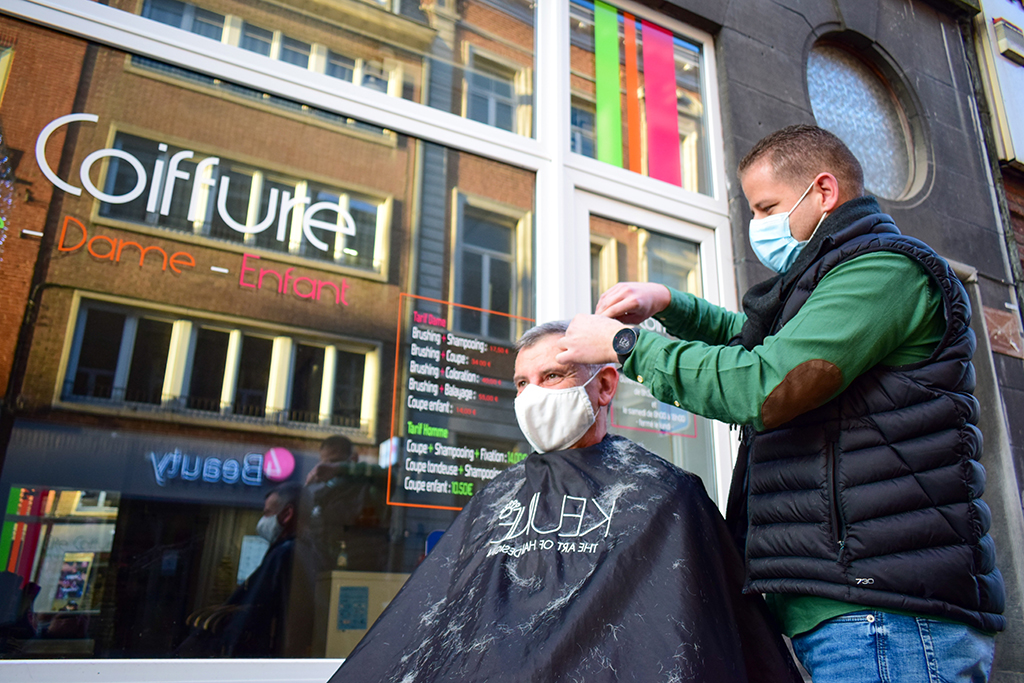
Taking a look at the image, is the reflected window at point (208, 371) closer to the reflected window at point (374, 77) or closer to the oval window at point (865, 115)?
the reflected window at point (374, 77)

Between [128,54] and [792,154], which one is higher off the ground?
[128,54]

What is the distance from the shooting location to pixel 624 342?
5.26 feet

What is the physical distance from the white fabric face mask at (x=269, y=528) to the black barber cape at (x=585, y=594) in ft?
3.18

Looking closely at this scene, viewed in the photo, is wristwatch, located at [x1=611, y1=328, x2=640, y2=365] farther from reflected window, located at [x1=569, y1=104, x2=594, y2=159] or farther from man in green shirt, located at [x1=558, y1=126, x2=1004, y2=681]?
reflected window, located at [x1=569, y1=104, x2=594, y2=159]

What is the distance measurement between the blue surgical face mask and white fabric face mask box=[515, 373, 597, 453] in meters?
0.62

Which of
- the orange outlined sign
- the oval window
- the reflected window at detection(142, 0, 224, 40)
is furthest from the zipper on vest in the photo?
the oval window

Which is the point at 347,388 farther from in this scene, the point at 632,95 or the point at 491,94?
the point at 632,95

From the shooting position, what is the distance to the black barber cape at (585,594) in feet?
5.02

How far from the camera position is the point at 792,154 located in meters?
1.77

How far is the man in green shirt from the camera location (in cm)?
134

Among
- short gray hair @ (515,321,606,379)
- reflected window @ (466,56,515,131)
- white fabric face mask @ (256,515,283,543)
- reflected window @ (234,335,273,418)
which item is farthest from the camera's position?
reflected window @ (466,56,515,131)

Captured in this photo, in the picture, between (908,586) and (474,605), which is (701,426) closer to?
(474,605)

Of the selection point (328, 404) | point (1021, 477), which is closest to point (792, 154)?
point (328, 404)

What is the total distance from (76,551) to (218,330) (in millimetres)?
902
